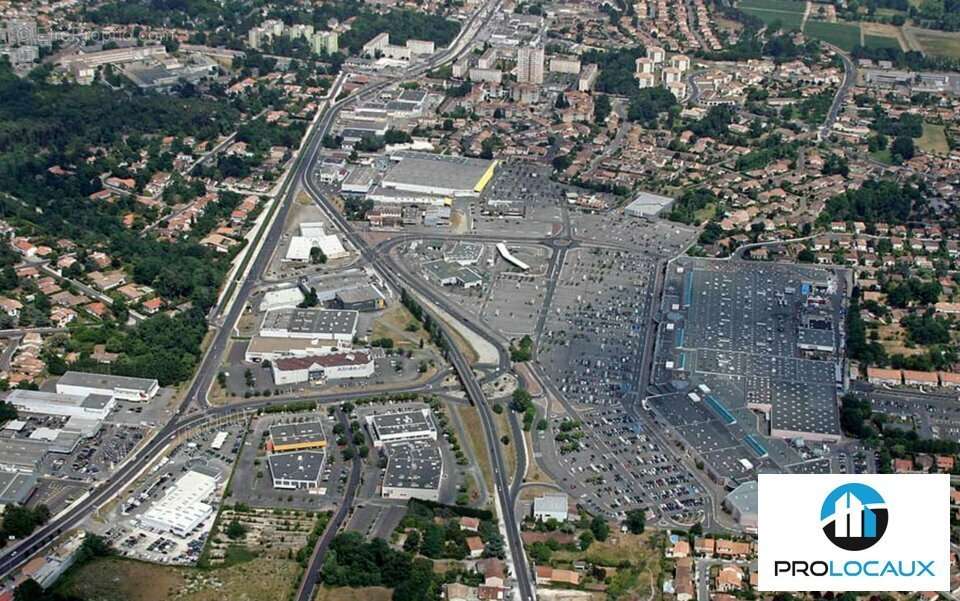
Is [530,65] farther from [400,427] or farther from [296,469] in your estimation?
[296,469]

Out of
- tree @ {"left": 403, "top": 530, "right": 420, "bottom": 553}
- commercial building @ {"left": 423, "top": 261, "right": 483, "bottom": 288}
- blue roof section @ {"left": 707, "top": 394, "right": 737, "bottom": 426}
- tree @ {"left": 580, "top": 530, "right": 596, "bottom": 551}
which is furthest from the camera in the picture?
commercial building @ {"left": 423, "top": 261, "right": 483, "bottom": 288}

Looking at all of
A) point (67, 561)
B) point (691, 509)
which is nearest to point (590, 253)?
point (691, 509)

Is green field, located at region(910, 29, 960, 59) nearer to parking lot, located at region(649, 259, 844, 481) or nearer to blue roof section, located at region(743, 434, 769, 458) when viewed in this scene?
parking lot, located at region(649, 259, 844, 481)

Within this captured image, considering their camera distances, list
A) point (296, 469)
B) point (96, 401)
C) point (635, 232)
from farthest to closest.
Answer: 1. point (635, 232)
2. point (96, 401)
3. point (296, 469)

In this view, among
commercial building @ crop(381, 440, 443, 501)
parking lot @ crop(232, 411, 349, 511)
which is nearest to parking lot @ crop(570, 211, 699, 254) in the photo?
commercial building @ crop(381, 440, 443, 501)

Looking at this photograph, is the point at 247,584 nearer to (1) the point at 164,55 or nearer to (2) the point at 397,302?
(2) the point at 397,302

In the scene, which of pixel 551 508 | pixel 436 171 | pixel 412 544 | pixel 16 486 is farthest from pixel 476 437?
pixel 436 171
